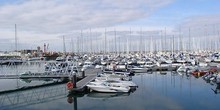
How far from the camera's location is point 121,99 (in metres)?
31.5

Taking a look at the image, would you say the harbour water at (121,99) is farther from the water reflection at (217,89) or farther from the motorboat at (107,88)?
the motorboat at (107,88)

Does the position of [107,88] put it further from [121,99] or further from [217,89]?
[217,89]

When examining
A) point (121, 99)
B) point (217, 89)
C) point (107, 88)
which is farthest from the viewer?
point (217, 89)

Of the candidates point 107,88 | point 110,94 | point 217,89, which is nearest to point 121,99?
point 110,94

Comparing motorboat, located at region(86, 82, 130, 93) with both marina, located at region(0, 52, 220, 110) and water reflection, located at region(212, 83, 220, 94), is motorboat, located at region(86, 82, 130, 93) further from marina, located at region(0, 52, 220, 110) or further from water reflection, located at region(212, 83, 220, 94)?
water reflection, located at region(212, 83, 220, 94)

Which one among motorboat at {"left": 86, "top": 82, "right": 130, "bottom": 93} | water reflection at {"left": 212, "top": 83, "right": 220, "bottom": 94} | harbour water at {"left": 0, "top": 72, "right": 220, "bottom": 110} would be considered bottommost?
harbour water at {"left": 0, "top": 72, "right": 220, "bottom": 110}

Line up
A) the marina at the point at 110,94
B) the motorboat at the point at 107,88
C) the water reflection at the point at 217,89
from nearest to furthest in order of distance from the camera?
the marina at the point at 110,94
the water reflection at the point at 217,89
the motorboat at the point at 107,88

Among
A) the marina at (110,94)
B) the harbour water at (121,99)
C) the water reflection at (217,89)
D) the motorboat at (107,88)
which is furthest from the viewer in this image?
the motorboat at (107,88)

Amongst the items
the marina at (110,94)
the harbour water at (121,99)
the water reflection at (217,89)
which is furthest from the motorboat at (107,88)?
the water reflection at (217,89)

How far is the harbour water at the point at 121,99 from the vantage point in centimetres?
2772

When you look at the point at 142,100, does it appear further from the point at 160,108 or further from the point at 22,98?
the point at 22,98

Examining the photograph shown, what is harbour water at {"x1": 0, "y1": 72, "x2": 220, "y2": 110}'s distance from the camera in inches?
1091

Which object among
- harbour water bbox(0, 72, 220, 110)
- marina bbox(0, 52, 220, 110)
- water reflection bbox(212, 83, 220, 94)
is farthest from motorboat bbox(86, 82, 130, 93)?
water reflection bbox(212, 83, 220, 94)

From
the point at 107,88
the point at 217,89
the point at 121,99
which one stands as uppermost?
the point at 107,88
